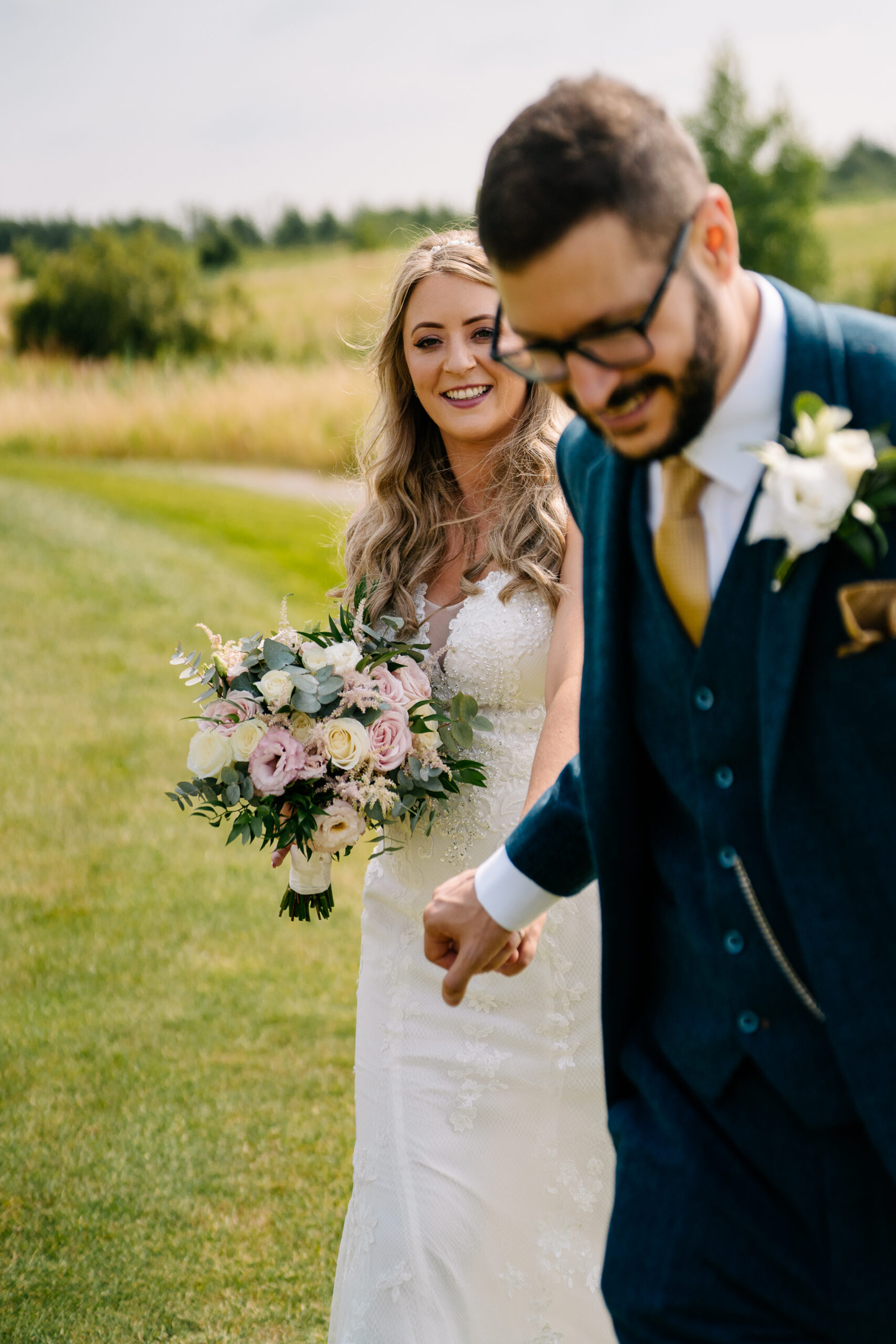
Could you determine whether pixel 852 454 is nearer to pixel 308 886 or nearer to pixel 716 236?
pixel 716 236

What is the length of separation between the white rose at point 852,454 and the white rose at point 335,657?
2038mm

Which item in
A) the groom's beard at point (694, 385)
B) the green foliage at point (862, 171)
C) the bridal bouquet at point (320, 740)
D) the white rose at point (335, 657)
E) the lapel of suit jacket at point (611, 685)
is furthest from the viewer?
the green foliage at point (862, 171)

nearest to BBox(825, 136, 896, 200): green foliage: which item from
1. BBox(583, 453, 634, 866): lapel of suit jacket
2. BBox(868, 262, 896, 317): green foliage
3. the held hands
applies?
BBox(868, 262, 896, 317): green foliage

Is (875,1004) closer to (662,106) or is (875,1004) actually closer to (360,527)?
(662,106)

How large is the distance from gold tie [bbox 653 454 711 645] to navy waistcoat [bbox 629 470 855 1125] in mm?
20

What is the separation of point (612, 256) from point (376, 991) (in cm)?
247

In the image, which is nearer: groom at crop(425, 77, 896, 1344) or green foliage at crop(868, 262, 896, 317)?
groom at crop(425, 77, 896, 1344)

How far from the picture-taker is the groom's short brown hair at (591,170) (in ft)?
5.58

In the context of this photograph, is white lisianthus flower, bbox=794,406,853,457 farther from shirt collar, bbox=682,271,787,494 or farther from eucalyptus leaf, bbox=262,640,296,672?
eucalyptus leaf, bbox=262,640,296,672

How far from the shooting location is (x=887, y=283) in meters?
36.0

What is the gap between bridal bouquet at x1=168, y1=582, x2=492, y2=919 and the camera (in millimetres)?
3471

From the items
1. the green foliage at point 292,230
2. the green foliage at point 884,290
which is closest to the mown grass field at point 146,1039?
the green foliage at point 884,290

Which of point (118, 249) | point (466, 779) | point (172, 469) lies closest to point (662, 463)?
point (466, 779)

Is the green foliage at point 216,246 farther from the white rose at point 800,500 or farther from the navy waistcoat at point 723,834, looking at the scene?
the white rose at point 800,500
